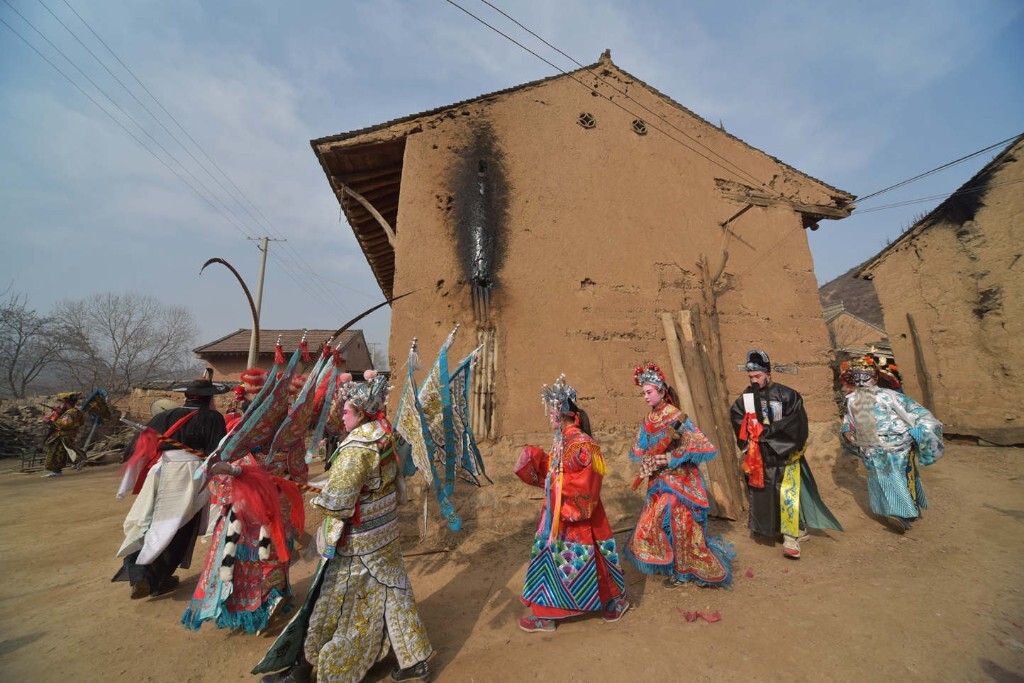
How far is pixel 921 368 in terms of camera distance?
8.55 metres

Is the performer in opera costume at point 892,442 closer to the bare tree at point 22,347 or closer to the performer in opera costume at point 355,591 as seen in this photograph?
the performer in opera costume at point 355,591

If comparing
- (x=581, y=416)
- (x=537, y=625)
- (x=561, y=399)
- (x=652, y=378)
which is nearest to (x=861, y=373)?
(x=652, y=378)

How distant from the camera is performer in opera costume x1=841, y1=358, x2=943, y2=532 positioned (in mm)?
4184

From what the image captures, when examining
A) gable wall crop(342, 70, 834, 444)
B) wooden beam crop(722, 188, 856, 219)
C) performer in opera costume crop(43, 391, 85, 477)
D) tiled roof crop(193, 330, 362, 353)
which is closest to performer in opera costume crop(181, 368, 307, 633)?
gable wall crop(342, 70, 834, 444)

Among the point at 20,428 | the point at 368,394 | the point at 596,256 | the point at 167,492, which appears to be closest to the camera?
the point at 368,394

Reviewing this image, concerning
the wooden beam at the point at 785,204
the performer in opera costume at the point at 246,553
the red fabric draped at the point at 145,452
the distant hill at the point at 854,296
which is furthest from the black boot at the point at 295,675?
the distant hill at the point at 854,296

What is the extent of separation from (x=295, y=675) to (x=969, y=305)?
12058mm

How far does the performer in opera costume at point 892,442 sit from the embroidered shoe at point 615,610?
3423 mm

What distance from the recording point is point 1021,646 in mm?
2486

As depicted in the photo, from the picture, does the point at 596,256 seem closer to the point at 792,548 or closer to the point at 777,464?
the point at 777,464

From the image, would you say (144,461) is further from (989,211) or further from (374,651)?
(989,211)

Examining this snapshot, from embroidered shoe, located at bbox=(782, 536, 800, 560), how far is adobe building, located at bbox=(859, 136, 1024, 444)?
695 centimetres

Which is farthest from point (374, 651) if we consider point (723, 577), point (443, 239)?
point (443, 239)

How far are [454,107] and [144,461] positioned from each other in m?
5.58
